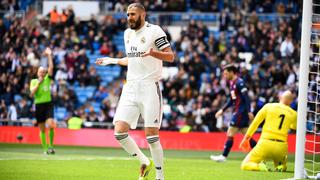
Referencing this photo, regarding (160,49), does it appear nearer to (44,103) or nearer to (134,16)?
(134,16)

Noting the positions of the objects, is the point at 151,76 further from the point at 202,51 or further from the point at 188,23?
the point at 188,23

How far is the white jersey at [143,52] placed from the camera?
474 inches

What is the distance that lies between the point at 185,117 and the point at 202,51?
4.31 metres

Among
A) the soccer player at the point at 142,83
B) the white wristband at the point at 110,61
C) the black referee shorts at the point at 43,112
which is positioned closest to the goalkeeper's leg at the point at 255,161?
the soccer player at the point at 142,83

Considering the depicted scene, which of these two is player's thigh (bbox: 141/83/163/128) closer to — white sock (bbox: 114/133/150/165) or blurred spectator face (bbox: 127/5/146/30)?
white sock (bbox: 114/133/150/165)

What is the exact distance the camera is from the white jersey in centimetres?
1203

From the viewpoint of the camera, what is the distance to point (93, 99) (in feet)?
108

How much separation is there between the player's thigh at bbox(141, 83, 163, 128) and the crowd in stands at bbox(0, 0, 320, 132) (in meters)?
17.1

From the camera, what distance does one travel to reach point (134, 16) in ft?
39.3

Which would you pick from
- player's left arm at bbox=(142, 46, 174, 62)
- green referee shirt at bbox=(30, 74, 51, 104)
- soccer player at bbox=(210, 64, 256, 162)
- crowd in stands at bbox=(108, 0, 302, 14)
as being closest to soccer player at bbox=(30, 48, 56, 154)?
green referee shirt at bbox=(30, 74, 51, 104)

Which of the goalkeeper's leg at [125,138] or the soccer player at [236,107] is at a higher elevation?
the goalkeeper's leg at [125,138]

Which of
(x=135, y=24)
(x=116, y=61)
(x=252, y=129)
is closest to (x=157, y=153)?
(x=116, y=61)

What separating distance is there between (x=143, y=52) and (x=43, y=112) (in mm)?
10194

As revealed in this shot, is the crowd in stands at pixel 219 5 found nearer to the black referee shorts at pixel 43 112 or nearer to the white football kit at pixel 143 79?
the black referee shorts at pixel 43 112
